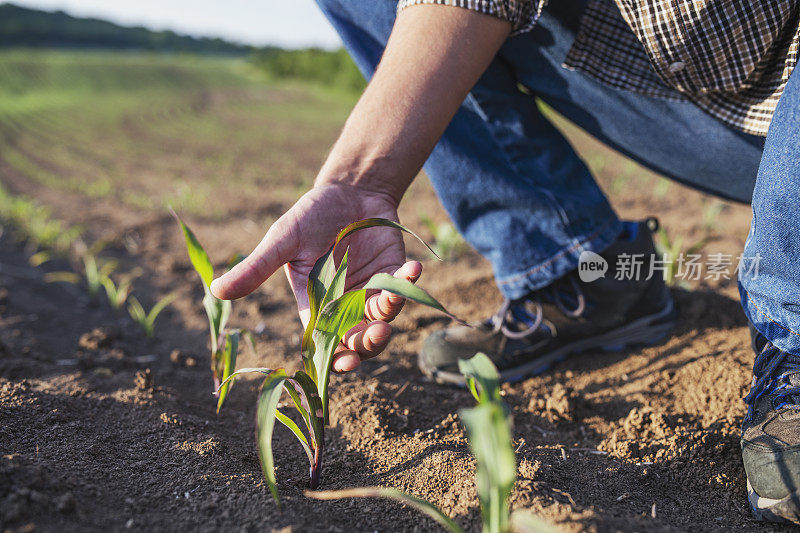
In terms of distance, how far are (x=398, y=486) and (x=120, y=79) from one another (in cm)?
2354

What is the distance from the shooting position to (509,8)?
1291mm

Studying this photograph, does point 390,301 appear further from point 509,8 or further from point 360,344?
point 509,8

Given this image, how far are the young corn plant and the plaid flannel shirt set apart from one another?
2.60 feet

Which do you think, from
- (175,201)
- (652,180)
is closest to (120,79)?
(175,201)

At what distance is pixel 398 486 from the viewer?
1.13 meters

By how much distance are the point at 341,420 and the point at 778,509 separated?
3.08ft

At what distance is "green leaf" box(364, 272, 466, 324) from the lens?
88 cm

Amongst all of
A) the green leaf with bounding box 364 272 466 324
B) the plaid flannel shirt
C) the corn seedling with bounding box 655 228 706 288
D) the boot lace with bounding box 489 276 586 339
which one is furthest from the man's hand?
the corn seedling with bounding box 655 228 706 288

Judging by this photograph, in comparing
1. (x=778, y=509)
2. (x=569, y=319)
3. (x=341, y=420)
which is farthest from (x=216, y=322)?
(x=778, y=509)

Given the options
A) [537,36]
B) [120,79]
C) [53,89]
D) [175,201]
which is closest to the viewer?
[537,36]

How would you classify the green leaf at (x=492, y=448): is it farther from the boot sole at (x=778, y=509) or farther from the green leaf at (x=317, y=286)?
the boot sole at (x=778, y=509)

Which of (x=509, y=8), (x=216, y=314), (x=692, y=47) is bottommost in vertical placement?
(x=216, y=314)

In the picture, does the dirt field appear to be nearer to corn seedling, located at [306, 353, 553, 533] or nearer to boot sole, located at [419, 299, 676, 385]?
boot sole, located at [419, 299, 676, 385]

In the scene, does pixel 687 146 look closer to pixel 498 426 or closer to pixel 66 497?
pixel 498 426
